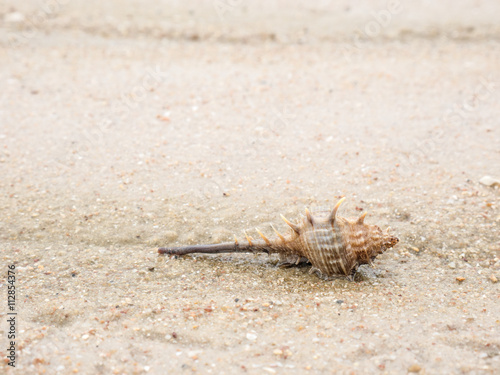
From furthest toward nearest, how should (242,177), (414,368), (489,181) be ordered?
(242,177)
(489,181)
(414,368)

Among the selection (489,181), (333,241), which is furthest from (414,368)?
(489,181)

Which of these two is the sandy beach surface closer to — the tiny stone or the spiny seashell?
the tiny stone

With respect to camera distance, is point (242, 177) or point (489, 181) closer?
point (489, 181)


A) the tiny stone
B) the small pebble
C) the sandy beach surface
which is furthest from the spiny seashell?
the small pebble

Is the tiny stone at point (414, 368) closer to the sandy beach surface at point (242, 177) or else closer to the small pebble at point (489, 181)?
the sandy beach surface at point (242, 177)

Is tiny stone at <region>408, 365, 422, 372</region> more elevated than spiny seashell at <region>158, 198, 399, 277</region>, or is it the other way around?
spiny seashell at <region>158, 198, 399, 277</region>

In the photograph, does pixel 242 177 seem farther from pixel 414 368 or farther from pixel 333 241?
pixel 414 368
